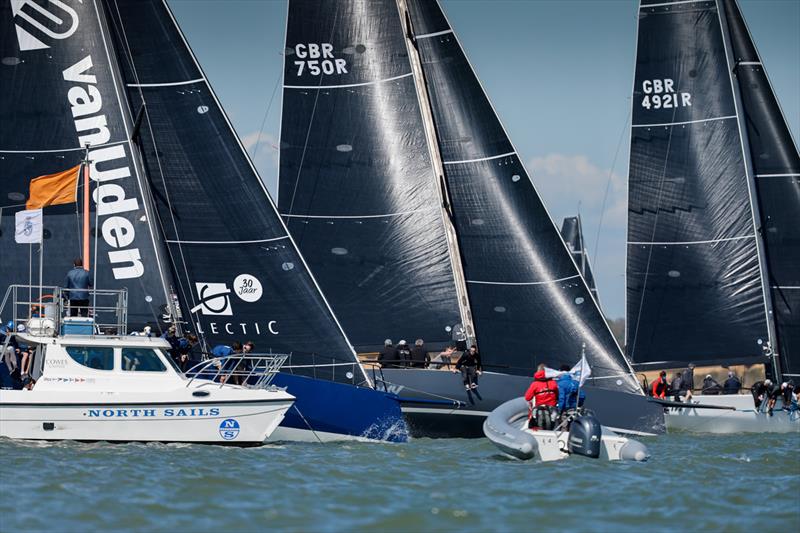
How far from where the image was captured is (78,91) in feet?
93.7

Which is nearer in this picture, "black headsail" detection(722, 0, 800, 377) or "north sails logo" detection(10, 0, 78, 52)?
"north sails logo" detection(10, 0, 78, 52)

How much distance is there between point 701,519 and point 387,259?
1704cm

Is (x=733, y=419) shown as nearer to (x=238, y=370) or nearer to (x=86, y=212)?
(x=238, y=370)

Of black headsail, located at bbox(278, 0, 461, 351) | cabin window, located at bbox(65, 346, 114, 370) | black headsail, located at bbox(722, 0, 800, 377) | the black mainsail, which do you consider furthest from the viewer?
the black mainsail

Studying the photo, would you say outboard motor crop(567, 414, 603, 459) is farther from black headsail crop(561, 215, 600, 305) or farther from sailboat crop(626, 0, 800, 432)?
black headsail crop(561, 215, 600, 305)

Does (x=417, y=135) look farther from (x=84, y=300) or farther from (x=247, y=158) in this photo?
(x=84, y=300)

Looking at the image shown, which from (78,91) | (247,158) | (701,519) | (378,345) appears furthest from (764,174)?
(701,519)

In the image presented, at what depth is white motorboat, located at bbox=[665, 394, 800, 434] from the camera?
35312 mm

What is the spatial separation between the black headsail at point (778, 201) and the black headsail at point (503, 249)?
838 centimetres

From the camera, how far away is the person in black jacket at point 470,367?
30.0 metres

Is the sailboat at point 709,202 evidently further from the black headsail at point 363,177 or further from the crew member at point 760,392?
the black headsail at point 363,177

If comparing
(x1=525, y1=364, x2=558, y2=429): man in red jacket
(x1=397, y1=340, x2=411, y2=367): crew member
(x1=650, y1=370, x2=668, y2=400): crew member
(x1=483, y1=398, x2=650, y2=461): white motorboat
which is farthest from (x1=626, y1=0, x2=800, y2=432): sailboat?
(x1=483, y1=398, x2=650, y2=461): white motorboat

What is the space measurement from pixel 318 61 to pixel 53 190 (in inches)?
380

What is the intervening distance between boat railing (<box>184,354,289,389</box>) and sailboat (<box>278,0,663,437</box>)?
6.65 meters
